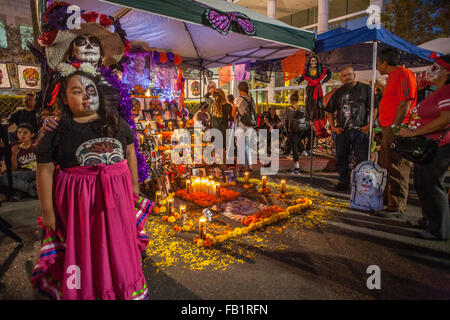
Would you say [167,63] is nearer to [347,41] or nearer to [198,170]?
[198,170]

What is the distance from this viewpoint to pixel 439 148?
10.6 ft

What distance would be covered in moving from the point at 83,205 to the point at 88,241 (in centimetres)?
28

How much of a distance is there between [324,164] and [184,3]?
20.4 ft

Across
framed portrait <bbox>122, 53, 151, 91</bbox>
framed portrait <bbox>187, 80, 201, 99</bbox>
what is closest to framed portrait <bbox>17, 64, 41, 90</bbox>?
framed portrait <bbox>122, 53, 151, 91</bbox>

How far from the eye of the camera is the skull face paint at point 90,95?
6.50 feet

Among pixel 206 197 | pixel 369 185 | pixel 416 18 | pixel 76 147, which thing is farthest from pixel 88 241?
pixel 416 18

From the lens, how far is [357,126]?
17.3 ft

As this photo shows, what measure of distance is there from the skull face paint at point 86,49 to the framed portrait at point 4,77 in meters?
6.71

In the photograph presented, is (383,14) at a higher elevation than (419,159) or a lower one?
higher

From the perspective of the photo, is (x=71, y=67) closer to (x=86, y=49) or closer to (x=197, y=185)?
(x=86, y=49)

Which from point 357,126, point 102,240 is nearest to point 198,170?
point 357,126

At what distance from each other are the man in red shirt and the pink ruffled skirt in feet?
13.1

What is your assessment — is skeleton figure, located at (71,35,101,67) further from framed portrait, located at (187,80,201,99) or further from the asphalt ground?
framed portrait, located at (187,80,201,99)

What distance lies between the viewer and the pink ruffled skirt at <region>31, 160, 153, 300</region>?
196 centimetres
